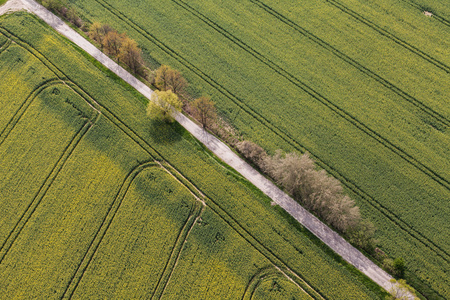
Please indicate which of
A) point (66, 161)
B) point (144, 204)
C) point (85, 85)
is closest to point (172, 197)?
point (144, 204)

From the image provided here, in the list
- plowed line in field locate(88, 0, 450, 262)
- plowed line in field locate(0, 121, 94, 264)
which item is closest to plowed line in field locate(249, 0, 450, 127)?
plowed line in field locate(88, 0, 450, 262)

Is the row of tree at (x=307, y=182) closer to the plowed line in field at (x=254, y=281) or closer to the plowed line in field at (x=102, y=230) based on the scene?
the plowed line in field at (x=102, y=230)

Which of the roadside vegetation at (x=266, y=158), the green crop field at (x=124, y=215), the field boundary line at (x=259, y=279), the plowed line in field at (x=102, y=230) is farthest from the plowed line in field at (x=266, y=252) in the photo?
the plowed line in field at (x=102, y=230)

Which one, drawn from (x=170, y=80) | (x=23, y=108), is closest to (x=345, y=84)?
(x=170, y=80)

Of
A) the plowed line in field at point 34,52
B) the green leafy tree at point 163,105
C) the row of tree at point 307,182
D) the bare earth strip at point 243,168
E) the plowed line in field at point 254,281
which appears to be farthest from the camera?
the plowed line in field at point 34,52

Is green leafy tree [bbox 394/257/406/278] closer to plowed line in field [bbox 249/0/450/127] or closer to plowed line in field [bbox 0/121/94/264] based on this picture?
plowed line in field [bbox 249/0/450/127]

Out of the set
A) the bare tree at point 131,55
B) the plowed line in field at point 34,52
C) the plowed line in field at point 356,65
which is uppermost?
the plowed line in field at point 356,65

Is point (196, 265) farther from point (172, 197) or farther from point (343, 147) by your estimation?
point (343, 147)
